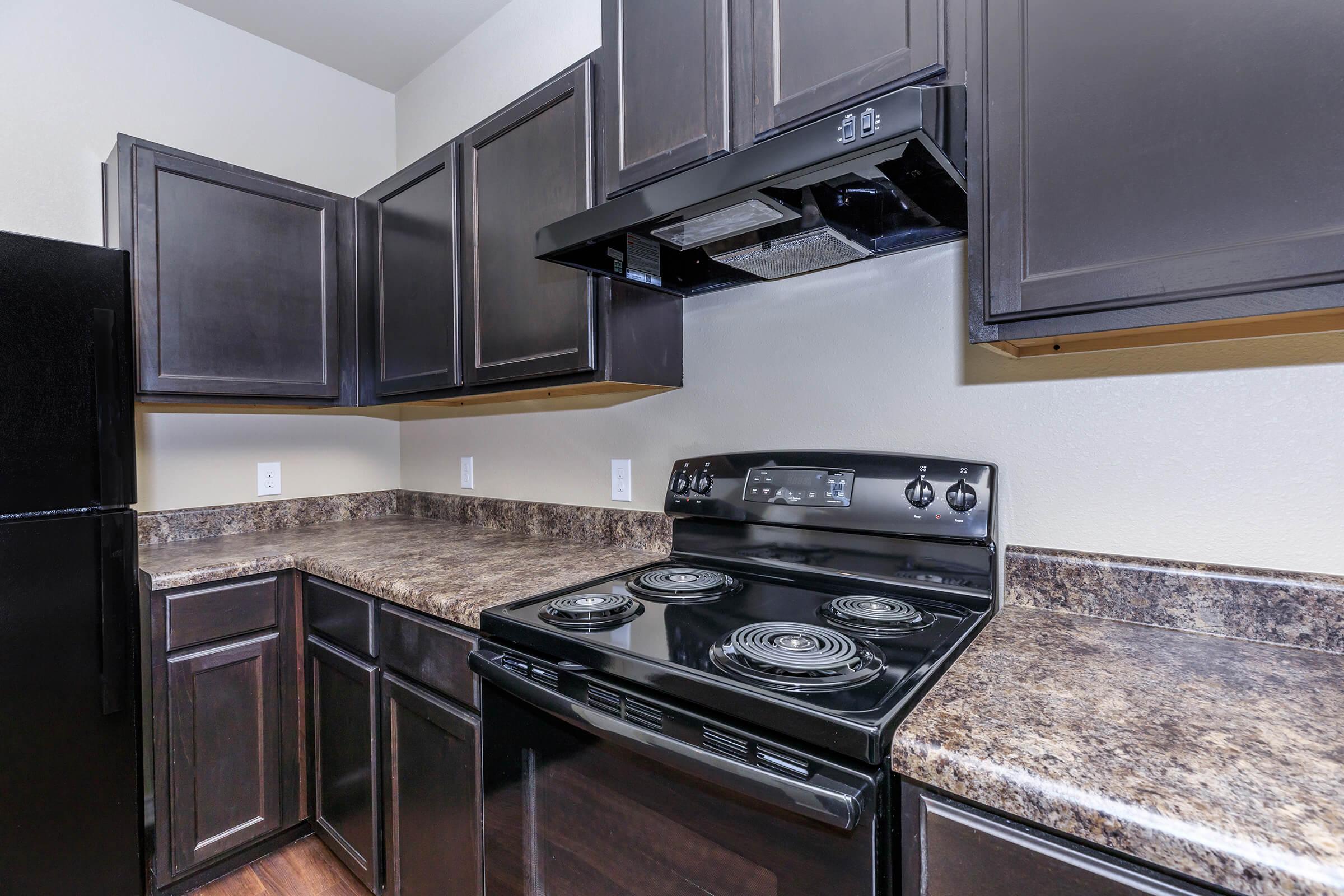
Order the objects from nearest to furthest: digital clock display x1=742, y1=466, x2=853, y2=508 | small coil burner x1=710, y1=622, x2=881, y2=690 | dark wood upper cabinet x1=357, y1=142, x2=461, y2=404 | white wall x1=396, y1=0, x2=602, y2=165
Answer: small coil burner x1=710, y1=622, x2=881, y2=690 → digital clock display x1=742, y1=466, x2=853, y2=508 → dark wood upper cabinet x1=357, y1=142, x2=461, y2=404 → white wall x1=396, y1=0, x2=602, y2=165

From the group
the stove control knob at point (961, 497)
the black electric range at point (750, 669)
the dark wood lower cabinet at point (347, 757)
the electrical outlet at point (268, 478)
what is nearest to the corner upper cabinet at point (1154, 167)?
the stove control knob at point (961, 497)

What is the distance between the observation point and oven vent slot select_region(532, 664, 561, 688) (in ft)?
3.37

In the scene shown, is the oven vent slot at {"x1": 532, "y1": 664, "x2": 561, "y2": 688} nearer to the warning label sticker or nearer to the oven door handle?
the oven door handle

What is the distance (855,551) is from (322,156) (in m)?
2.54

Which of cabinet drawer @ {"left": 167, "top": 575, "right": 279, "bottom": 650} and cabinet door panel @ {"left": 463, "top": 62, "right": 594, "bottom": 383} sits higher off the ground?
cabinet door panel @ {"left": 463, "top": 62, "right": 594, "bottom": 383}

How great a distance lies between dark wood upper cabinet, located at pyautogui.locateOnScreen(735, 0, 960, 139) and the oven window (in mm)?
1053

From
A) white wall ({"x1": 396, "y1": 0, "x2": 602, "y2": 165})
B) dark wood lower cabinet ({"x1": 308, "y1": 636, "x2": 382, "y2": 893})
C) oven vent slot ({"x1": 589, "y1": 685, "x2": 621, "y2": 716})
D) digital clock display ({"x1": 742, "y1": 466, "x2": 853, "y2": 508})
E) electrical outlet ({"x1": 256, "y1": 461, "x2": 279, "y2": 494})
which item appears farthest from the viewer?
electrical outlet ({"x1": 256, "y1": 461, "x2": 279, "y2": 494})

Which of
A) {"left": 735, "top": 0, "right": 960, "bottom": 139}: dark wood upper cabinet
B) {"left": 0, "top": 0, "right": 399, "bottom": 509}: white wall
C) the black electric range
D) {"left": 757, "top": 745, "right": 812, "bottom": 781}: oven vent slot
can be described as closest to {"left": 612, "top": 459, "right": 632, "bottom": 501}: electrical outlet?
the black electric range

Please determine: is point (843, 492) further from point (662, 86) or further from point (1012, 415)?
point (662, 86)

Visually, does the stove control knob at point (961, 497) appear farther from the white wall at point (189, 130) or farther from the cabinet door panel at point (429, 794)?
the white wall at point (189, 130)

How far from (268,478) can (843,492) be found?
2.13 m


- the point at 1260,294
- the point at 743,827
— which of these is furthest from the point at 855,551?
the point at 1260,294

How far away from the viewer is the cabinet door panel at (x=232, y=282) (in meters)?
1.72

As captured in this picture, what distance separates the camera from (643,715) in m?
0.89
